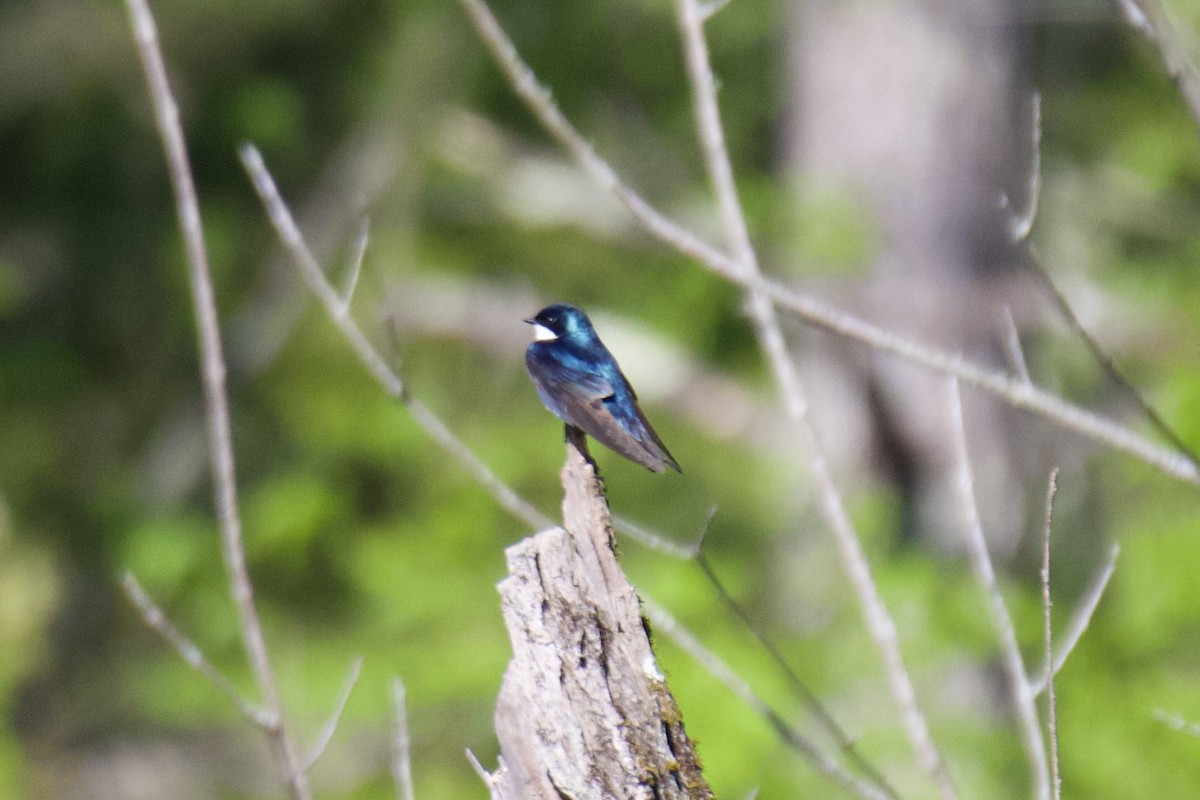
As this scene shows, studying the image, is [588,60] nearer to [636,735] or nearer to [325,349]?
[325,349]

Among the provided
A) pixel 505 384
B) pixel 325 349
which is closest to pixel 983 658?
pixel 505 384

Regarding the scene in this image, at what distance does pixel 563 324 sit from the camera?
261 centimetres

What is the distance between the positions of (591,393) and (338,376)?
187 inches

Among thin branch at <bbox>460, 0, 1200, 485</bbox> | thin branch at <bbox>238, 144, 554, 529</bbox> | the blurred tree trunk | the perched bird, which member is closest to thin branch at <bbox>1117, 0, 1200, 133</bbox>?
thin branch at <bbox>460, 0, 1200, 485</bbox>

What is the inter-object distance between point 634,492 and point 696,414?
1.76 ft

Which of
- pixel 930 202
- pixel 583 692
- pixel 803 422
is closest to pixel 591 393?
pixel 803 422

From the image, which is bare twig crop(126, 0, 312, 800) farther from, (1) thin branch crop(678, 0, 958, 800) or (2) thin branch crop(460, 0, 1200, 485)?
(1) thin branch crop(678, 0, 958, 800)

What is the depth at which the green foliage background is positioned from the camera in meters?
5.93

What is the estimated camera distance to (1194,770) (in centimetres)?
452

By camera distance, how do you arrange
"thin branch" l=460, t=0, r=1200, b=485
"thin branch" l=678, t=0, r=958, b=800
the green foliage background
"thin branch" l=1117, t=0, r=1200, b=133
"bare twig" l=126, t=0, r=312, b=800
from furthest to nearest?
the green foliage background < "bare twig" l=126, t=0, r=312, b=800 < "thin branch" l=678, t=0, r=958, b=800 < "thin branch" l=460, t=0, r=1200, b=485 < "thin branch" l=1117, t=0, r=1200, b=133

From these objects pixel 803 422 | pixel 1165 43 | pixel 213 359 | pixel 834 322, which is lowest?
pixel 803 422

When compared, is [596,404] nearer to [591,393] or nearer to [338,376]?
[591,393]

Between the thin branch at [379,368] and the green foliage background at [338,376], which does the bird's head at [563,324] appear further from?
the green foliage background at [338,376]

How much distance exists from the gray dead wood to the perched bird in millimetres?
212
